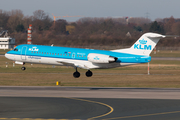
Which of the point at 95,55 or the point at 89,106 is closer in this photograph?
the point at 89,106

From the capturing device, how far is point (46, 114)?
1094 inches

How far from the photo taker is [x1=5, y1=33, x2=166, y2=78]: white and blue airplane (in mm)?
50375

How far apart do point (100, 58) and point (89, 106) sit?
758 inches

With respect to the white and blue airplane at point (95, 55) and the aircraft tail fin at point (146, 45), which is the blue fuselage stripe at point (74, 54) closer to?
the white and blue airplane at point (95, 55)

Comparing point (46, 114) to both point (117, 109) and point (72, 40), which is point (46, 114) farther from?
point (72, 40)

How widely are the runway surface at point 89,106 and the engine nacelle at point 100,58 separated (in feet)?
32.9

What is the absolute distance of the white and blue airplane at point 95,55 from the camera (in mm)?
50375

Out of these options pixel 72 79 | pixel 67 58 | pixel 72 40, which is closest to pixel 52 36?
pixel 72 40

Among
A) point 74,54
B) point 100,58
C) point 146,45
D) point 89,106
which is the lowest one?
point 89,106

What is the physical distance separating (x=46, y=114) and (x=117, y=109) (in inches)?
278

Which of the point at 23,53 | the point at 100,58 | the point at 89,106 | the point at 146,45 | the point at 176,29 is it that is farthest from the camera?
the point at 176,29

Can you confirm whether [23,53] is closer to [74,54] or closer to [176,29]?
[74,54]

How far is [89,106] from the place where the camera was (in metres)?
31.9

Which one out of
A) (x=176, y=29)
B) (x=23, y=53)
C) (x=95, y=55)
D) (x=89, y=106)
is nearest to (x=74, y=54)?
(x=95, y=55)
